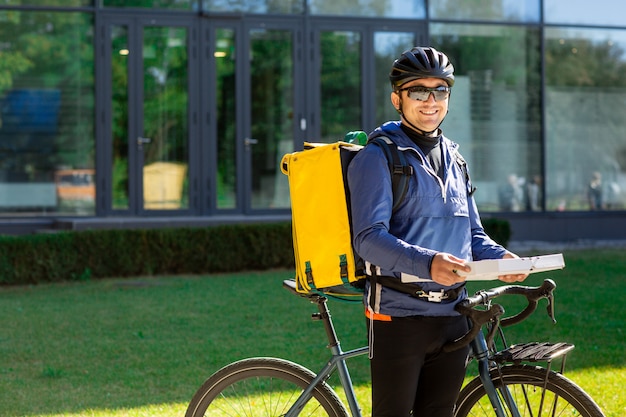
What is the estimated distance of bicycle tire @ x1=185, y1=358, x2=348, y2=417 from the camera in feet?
12.4

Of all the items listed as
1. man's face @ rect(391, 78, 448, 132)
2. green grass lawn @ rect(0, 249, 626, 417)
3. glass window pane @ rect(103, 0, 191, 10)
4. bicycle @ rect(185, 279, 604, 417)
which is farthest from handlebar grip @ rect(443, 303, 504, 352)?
glass window pane @ rect(103, 0, 191, 10)

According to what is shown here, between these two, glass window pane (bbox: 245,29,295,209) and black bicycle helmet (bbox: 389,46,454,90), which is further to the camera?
glass window pane (bbox: 245,29,295,209)

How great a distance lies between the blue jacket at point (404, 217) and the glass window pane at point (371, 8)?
14172 mm

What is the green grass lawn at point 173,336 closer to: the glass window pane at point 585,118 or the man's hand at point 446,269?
the man's hand at point 446,269

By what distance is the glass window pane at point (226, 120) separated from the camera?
1697 cm

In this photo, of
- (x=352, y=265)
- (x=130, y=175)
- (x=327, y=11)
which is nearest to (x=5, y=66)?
(x=130, y=175)

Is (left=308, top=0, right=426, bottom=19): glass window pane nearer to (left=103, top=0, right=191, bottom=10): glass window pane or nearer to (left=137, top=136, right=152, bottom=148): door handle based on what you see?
(left=103, top=0, right=191, bottom=10): glass window pane

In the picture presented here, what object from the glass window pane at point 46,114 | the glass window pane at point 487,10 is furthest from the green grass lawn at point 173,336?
the glass window pane at point 487,10

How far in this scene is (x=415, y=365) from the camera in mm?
3447

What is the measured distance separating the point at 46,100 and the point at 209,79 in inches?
102

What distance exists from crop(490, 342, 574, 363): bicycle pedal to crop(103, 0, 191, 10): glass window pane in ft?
45.7

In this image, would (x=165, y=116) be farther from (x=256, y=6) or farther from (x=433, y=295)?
(x=433, y=295)

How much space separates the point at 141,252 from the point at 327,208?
33.0 feet

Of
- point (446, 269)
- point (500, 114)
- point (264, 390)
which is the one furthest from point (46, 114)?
point (446, 269)
